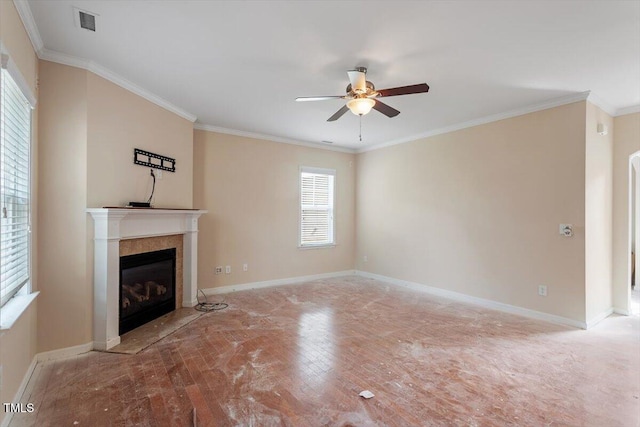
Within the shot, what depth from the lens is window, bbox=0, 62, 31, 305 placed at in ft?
6.39

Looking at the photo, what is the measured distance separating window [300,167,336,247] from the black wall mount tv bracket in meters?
2.56

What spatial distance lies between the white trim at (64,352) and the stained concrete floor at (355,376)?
9cm

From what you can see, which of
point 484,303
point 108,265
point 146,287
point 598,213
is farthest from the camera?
point 484,303

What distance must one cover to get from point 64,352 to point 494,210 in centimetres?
527

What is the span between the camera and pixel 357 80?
9.14ft

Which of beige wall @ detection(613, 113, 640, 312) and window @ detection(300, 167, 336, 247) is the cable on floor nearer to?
window @ detection(300, 167, 336, 247)

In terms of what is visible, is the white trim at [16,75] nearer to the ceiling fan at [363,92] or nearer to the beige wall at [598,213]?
the ceiling fan at [363,92]

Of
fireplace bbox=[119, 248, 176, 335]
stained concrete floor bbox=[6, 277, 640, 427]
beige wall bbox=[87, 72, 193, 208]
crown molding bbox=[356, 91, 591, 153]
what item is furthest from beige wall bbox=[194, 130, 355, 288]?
crown molding bbox=[356, 91, 591, 153]

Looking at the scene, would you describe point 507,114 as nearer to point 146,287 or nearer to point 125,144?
point 125,144

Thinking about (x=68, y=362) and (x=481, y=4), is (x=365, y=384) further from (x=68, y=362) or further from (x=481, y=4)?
(x=481, y=4)

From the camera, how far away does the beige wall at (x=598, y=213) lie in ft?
12.1

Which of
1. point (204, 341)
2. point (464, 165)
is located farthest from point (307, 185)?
point (204, 341)

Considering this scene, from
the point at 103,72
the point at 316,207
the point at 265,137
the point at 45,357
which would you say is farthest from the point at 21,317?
the point at 316,207

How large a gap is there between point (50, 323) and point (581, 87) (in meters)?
5.87
